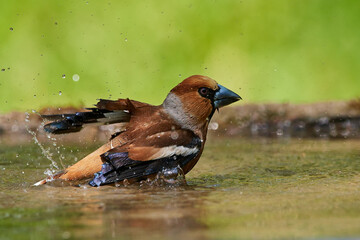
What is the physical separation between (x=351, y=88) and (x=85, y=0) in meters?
3.97

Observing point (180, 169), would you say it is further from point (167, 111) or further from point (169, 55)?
point (169, 55)

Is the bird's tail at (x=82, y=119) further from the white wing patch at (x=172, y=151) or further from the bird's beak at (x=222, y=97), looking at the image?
the bird's beak at (x=222, y=97)

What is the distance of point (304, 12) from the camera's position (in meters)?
9.79

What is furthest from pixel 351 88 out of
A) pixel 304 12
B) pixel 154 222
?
pixel 154 222

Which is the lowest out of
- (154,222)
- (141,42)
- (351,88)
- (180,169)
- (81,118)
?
(154,222)

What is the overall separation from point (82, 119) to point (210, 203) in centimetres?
160

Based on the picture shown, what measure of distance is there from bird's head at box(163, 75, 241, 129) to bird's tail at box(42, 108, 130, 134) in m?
0.38

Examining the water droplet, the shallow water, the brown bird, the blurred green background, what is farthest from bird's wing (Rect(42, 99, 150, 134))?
the water droplet

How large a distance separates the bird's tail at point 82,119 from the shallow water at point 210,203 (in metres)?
0.41

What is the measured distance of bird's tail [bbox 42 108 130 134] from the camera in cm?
491

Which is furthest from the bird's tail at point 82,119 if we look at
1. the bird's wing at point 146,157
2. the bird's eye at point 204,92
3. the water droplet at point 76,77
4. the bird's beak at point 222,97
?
the water droplet at point 76,77

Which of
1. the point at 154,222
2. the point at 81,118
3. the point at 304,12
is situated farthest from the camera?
the point at 304,12

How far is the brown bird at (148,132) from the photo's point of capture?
4.53 meters

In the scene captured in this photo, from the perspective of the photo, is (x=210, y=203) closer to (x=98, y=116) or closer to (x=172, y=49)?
(x=98, y=116)
